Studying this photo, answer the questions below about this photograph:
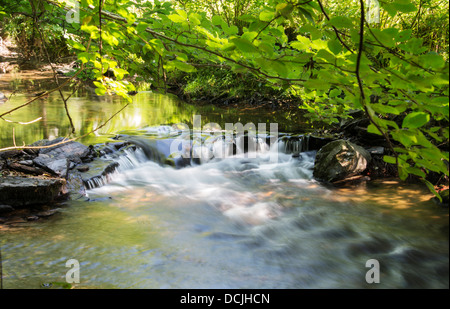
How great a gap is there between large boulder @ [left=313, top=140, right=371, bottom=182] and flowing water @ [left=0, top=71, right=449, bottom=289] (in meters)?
0.35

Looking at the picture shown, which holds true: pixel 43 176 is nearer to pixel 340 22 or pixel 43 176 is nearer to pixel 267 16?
pixel 267 16

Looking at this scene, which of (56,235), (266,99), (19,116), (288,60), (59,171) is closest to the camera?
(288,60)

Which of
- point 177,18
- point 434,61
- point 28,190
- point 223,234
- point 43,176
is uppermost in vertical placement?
point 177,18

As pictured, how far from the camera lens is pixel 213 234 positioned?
380 cm

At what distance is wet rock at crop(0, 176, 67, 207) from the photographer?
13.0 feet

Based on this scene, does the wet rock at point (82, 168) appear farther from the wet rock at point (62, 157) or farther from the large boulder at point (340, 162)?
the large boulder at point (340, 162)

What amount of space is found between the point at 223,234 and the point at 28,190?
280 cm

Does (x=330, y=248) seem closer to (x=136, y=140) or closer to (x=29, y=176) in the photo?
(x=29, y=176)

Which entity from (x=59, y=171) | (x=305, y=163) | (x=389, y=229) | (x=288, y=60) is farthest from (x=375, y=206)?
(x=59, y=171)

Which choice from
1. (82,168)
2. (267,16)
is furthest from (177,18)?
(82,168)

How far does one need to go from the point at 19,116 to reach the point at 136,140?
4.39 meters

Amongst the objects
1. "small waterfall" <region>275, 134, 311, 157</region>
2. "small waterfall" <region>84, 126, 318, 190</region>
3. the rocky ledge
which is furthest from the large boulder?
the rocky ledge

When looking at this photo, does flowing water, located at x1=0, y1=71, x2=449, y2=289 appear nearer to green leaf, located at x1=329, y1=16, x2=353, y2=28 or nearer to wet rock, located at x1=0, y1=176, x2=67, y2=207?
wet rock, located at x1=0, y1=176, x2=67, y2=207

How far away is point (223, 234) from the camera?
3.82m
